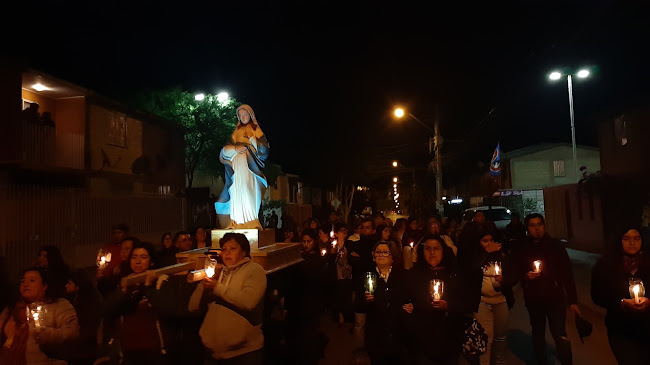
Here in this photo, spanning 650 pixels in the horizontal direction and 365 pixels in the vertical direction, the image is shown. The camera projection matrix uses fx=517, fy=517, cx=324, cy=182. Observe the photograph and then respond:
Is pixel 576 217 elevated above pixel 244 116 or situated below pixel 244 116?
below

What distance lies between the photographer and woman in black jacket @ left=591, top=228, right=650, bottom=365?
4324 mm

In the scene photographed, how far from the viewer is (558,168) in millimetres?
41250

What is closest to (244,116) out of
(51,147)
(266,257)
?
(266,257)

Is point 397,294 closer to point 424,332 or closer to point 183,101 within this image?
point 424,332

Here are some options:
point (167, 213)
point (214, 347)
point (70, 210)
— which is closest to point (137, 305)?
point (214, 347)

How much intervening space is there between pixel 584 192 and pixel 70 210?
17.4 metres

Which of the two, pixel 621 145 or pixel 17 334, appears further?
pixel 621 145

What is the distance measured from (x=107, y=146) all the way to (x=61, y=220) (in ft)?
19.2

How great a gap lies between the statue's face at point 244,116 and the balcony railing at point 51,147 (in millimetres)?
10327

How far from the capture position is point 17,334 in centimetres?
419

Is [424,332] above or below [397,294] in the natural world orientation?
below

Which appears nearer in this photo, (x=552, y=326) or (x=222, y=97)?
(x=552, y=326)

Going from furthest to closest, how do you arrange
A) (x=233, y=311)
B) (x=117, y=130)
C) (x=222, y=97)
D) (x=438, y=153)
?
(x=222, y=97), (x=438, y=153), (x=117, y=130), (x=233, y=311)

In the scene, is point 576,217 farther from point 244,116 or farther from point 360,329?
point 244,116
